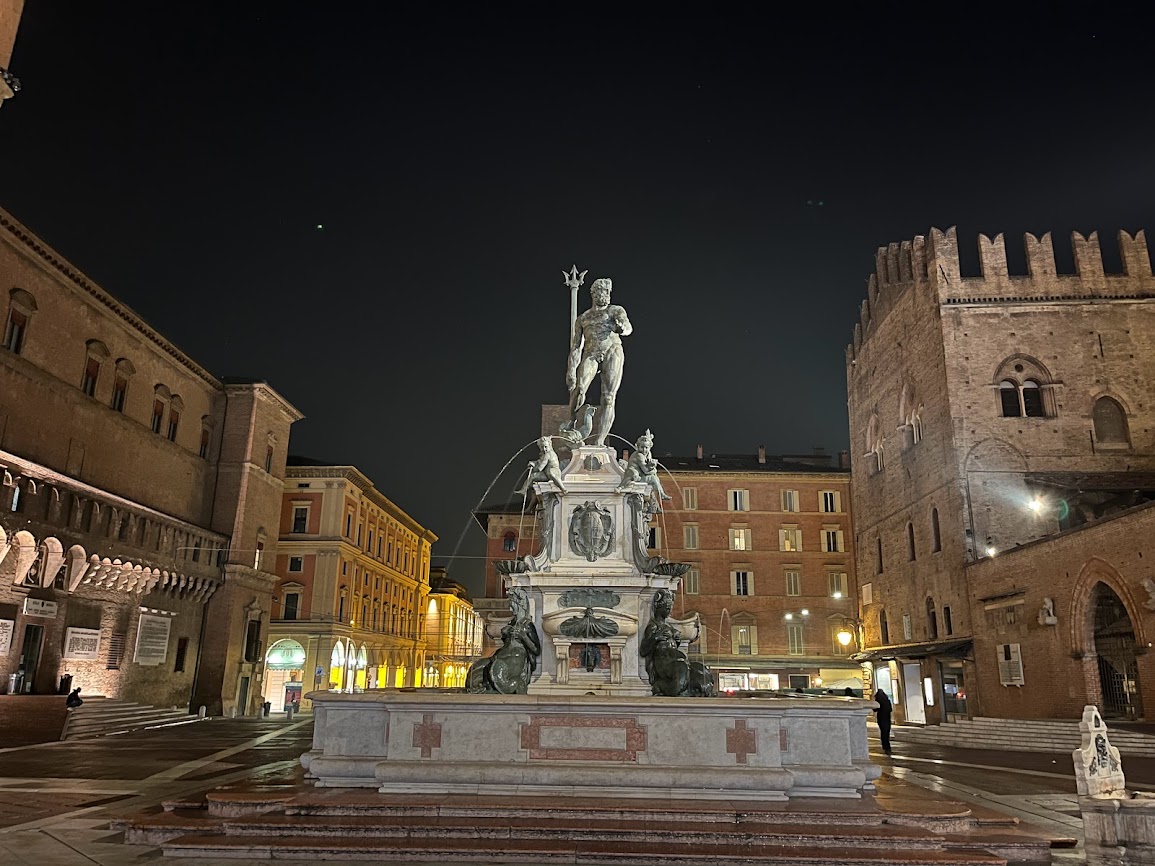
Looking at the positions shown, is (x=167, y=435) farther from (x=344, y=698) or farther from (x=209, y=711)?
(x=344, y=698)

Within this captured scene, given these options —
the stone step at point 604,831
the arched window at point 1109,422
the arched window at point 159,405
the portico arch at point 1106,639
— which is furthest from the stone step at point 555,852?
the arched window at point 159,405

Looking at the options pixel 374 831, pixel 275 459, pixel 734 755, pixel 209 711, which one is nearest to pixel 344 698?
pixel 374 831

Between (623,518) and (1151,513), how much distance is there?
53.4ft

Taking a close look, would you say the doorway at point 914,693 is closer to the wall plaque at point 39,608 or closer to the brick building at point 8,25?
the wall plaque at point 39,608

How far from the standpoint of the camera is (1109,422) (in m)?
32.6

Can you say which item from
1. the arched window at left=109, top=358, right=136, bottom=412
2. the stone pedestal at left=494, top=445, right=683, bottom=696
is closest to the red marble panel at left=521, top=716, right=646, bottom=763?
the stone pedestal at left=494, top=445, right=683, bottom=696

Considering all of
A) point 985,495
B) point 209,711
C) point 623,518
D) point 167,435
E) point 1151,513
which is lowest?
point 209,711

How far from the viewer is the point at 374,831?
7.60 metres

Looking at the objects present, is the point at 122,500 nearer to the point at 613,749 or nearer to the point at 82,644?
the point at 82,644

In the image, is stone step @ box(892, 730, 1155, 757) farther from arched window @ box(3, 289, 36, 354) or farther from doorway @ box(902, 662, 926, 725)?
arched window @ box(3, 289, 36, 354)

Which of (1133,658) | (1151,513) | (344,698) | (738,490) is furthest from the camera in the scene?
(738,490)

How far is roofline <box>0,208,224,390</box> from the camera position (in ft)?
87.9

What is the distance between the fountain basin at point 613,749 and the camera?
8.62 metres

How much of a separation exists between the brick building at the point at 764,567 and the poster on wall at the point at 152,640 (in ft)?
64.6
